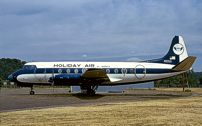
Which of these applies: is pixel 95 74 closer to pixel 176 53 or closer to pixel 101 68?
pixel 101 68

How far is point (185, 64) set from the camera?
2375cm

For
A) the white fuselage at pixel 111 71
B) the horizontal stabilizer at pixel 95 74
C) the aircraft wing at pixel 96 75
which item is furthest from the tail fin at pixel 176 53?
the horizontal stabilizer at pixel 95 74

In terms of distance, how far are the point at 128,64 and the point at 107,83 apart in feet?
11.3

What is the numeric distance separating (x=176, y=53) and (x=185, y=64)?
3093 mm

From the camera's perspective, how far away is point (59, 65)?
25.2m

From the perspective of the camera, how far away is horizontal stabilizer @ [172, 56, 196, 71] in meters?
23.0

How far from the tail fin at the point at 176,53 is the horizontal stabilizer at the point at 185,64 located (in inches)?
68.9

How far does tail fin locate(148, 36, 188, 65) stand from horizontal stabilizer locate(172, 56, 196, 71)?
175cm

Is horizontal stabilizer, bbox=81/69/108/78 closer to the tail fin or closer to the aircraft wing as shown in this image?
the aircraft wing

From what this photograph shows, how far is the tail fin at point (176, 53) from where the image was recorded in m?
26.3

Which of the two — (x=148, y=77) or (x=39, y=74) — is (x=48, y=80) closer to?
(x=39, y=74)

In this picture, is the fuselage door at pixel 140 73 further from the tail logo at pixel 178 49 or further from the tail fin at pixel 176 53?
the tail logo at pixel 178 49

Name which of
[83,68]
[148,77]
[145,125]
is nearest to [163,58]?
[148,77]

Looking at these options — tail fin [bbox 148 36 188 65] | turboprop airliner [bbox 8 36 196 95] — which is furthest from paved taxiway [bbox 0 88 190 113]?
tail fin [bbox 148 36 188 65]
